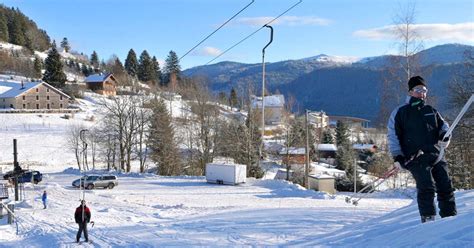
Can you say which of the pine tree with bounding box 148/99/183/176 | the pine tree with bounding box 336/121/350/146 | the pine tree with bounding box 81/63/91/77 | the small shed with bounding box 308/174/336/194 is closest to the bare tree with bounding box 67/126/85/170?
the pine tree with bounding box 148/99/183/176

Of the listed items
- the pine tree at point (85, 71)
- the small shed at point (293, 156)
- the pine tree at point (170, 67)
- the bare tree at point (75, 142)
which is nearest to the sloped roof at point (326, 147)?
the small shed at point (293, 156)

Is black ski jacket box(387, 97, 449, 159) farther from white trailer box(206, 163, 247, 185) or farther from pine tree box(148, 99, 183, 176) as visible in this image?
pine tree box(148, 99, 183, 176)

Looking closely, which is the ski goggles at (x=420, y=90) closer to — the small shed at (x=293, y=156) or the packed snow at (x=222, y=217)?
the packed snow at (x=222, y=217)

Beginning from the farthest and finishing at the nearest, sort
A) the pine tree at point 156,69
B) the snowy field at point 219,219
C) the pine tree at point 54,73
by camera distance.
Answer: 1. the pine tree at point 156,69
2. the pine tree at point 54,73
3. the snowy field at point 219,219

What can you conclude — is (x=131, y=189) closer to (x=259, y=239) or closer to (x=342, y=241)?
(x=259, y=239)

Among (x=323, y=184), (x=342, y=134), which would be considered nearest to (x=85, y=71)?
(x=342, y=134)

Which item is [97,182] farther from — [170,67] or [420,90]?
[170,67]

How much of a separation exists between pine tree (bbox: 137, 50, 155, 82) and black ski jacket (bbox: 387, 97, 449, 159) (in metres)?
122

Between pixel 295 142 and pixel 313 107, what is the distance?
103 meters

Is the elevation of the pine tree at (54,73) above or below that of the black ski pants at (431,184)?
above

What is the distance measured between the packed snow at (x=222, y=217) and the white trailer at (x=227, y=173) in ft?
2.48

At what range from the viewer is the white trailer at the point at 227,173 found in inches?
1428

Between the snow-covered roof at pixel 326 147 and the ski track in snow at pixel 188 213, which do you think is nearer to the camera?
the ski track in snow at pixel 188 213

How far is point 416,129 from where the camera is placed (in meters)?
6.59
